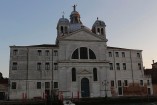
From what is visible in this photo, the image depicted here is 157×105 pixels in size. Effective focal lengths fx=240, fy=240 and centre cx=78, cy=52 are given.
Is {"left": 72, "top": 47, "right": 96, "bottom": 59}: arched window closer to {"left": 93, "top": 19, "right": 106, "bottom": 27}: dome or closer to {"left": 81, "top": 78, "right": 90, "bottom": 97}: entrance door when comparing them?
{"left": 81, "top": 78, "right": 90, "bottom": 97}: entrance door

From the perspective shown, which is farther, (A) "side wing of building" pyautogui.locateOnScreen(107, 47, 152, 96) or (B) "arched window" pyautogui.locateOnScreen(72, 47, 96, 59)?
(A) "side wing of building" pyautogui.locateOnScreen(107, 47, 152, 96)

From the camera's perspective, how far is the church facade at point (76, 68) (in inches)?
1634

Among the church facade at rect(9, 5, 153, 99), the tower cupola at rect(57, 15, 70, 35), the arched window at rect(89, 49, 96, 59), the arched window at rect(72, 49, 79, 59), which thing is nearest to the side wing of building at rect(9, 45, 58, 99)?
the church facade at rect(9, 5, 153, 99)

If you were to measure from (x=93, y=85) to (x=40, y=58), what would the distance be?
10.7m

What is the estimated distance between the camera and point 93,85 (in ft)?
143

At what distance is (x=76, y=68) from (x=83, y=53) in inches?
128

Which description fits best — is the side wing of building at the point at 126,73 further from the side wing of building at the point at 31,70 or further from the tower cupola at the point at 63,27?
the side wing of building at the point at 31,70

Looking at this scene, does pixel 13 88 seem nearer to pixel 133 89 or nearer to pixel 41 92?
pixel 41 92

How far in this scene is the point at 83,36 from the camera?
45.2 m

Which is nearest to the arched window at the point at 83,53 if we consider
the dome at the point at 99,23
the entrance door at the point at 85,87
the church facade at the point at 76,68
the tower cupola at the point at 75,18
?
the church facade at the point at 76,68

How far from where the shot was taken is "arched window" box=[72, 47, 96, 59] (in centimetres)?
4409

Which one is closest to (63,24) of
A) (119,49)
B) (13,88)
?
(119,49)

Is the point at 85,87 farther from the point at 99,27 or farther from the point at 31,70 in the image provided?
the point at 99,27

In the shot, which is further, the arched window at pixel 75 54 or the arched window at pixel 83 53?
the arched window at pixel 83 53
